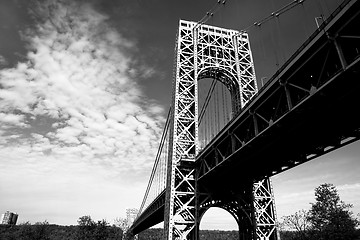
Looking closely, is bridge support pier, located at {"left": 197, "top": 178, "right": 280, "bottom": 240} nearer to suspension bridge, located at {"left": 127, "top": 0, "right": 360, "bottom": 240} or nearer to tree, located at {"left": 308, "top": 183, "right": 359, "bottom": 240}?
suspension bridge, located at {"left": 127, "top": 0, "right": 360, "bottom": 240}

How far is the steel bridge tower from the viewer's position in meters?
21.8

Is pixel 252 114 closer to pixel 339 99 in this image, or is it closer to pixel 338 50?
pixel 339 99

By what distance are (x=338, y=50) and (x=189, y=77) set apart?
60.7 feet

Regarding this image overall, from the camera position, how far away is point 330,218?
156 ft

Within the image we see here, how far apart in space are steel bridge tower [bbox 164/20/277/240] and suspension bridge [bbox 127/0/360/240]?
0.09 meters

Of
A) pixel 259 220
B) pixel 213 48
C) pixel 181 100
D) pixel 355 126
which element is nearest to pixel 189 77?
pixel 181 100

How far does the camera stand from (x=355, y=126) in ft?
38.9

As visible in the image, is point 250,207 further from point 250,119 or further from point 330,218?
point 330,218

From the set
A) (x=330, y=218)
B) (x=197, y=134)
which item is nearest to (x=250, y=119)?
(x=197, y=134)

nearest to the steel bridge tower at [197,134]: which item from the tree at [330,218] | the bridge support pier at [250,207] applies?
the bridge support pier at [250,207]

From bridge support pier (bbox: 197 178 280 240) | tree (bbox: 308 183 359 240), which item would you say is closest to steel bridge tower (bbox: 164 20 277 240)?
bridge support pier (bbox: 197 178 280 240)

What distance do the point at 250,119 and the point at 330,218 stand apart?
44625 millimetres

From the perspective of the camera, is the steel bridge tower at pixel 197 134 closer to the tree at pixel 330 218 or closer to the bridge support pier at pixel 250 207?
the bridge support pier at pixel 250 207

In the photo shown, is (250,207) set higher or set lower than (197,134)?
lower
